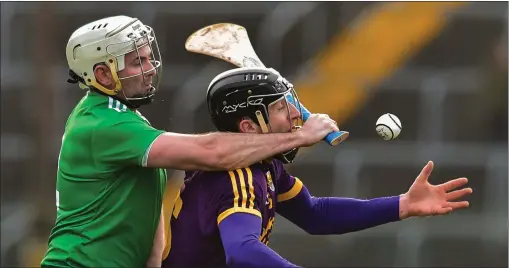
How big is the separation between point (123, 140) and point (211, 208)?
0.40m

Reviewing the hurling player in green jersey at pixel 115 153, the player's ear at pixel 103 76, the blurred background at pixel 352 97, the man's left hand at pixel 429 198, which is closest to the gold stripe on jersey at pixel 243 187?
the hurling player in green jersey at pixel 115 153

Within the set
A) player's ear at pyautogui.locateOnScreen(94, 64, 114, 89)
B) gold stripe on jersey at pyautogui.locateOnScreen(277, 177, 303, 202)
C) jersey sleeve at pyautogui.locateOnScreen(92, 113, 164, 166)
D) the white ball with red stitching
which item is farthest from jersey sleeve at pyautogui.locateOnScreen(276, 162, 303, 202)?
player's ear at pyautogui.locateOnScreen(94, 64, 114, 89)

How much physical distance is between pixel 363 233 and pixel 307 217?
4.37 m

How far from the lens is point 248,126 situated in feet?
12.0

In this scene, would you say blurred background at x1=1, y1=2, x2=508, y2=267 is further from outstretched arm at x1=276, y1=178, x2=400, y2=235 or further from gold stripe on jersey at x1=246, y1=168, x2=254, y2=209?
gold stripe on jersey at x1=246, y1=168, x2=254, y2=209

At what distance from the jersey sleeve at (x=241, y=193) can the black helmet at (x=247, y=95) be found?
0.48 ft

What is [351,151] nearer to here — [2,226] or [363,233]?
[363,233]

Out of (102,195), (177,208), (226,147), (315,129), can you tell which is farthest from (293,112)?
(102,195)

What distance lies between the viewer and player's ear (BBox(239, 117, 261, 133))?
3641 millimetres

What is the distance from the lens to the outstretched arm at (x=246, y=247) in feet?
10.8

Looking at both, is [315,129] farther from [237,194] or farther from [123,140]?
[123,140]

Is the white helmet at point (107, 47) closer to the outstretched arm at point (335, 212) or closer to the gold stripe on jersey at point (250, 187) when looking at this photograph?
the gold stripe on jersey at point (250, 187)

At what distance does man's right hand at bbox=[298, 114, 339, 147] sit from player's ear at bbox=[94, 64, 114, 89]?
71 centimetres

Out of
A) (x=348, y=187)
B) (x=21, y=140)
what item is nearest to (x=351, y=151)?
(x=348, y=187)
